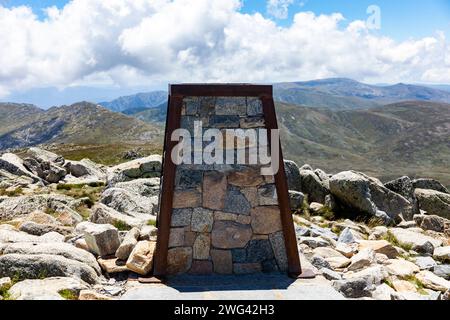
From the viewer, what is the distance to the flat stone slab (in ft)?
27.7

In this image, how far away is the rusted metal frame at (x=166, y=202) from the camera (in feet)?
31.6

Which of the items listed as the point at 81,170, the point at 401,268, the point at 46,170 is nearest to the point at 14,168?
the point at 46,170

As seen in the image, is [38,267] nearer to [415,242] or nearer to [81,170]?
[415,242]

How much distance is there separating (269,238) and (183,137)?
123 inches

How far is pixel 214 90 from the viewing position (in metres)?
9.87

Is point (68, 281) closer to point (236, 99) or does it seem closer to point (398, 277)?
point (236, 99)

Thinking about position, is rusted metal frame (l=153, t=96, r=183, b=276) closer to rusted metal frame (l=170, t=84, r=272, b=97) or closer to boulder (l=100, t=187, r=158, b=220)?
rusted metal frame (l=170, t=84, r=272, b=97)

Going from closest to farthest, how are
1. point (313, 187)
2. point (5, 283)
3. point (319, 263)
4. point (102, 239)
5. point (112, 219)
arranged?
point (5, 283)
point (102, 239)
point (319, 263)
point (112, 219)
point (313, 187)

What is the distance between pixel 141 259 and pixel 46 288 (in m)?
2.44

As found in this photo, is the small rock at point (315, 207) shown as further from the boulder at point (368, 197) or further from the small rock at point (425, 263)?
the small rock at point (425, 263)

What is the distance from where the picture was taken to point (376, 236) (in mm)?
16484

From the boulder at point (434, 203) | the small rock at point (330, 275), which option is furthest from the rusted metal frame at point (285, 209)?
the boulder at point (434, 203)

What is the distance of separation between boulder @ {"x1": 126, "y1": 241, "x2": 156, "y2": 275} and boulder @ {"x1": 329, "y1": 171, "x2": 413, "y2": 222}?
44.4ft

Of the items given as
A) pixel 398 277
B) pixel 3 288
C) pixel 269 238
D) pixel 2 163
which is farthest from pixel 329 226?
pixel 2 163
